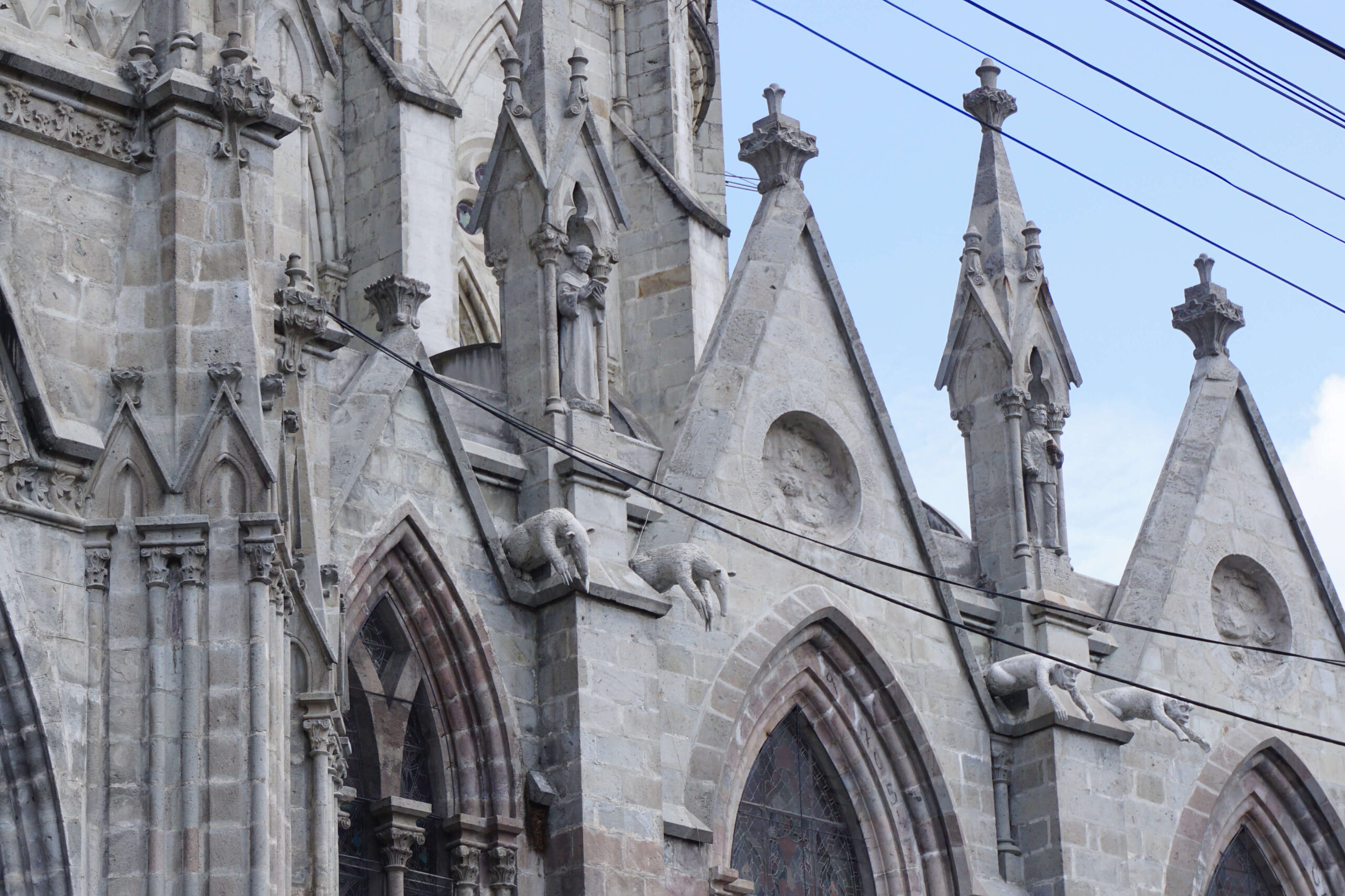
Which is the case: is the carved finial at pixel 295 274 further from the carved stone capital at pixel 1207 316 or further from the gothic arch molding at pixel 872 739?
the carved stone capital at pixel 1207 316

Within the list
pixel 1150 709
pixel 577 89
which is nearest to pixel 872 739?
pixel 1150 709

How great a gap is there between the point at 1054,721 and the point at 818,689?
2550 mm

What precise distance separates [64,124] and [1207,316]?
16.9 meters

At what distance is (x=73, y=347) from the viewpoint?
17516 millimetres

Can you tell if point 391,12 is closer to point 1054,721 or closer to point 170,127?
point 1054,721

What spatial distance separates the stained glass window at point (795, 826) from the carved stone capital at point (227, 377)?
8979 millimetres

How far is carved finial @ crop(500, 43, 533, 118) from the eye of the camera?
25.2 m

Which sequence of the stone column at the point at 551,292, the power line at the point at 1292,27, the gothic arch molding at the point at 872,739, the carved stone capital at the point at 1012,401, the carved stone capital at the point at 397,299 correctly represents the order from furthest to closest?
the carved stone capital at the point at 1012,401 < the gothic arch molding at the point at 872,739 < the stone column at the point at 551,292 < the carved stone capital at the point at 397,299 < the power line at the point at 1292,27

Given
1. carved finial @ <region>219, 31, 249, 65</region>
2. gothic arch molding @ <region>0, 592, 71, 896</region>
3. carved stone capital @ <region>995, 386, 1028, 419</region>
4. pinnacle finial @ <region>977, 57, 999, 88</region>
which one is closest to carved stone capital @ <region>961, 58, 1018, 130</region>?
pinnacle finial @ <region>977, 57, 999, 88</region>

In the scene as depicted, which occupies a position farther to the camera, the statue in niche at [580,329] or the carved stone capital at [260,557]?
the statue in niche at [580,329]

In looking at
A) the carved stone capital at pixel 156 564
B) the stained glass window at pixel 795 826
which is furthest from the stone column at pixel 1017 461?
the carved stone capital at pixel 156 564

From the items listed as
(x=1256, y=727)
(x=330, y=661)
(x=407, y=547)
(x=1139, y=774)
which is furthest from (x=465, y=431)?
(x=1256, y=727)

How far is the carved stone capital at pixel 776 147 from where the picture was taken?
27.5 metres

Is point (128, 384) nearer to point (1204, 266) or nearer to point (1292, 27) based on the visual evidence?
point (1292, 27)
